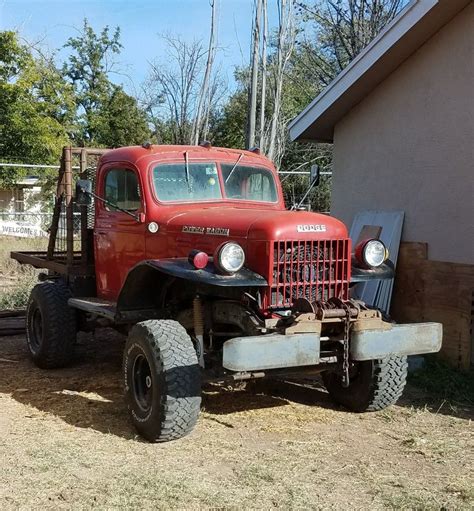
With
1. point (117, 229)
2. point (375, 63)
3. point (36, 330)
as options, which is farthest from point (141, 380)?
point (375, 63)

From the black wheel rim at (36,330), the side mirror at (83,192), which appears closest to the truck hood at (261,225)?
the side mirror at (83,192)

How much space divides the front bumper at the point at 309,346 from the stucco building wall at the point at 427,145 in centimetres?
255

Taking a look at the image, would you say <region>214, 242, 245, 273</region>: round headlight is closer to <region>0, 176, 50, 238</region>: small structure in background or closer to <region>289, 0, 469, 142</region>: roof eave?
<region>289, 0, 469, 142</region>: roof eave

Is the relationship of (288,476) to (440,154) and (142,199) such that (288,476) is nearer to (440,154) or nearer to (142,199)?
(142,199)

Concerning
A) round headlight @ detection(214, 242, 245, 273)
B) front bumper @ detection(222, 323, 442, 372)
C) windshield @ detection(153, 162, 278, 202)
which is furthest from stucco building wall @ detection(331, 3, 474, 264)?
round headlight @ detection(214, 242, 245, 273)

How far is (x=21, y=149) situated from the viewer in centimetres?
2680

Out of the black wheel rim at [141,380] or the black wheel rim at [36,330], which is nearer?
the black wheel rim at [141,380]

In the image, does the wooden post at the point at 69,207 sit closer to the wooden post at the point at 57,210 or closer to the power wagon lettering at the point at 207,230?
the wooden post at the point at 57,210

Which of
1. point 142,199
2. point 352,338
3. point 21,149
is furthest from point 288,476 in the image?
point 21,149

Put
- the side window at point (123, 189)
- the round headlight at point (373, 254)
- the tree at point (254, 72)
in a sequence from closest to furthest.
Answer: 1. the round headlight at point (373, 254)
2. the side window at point (123, 189)
3. the tree at point (254, 72)

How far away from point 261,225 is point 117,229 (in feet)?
6.37

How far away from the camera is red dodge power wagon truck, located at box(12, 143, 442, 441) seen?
4824 millimetres

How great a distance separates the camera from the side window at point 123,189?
6242 millimetres

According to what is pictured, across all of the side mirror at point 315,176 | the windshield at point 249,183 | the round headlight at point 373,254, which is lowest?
the round headlight at point 373,254
